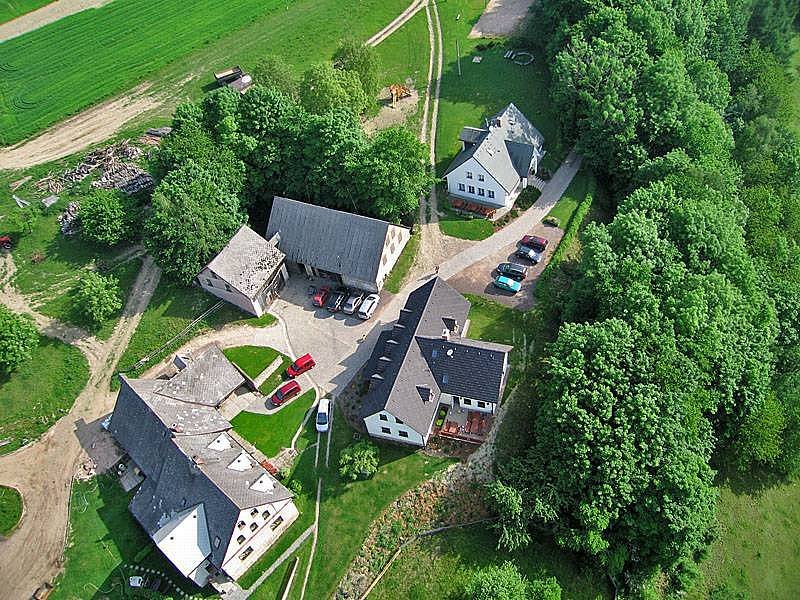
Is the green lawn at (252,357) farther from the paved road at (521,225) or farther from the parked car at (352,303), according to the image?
the paved road at (521,225)

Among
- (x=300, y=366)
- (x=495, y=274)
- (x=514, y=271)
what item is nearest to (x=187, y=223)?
(x=300, y=366)

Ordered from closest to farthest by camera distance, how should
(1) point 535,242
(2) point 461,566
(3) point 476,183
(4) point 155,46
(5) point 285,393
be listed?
(2) point 461,566
(5) point 285,393
(1) point 535,242
(3) point 476,183
(4) point 155,46

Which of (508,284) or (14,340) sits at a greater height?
(14,340)

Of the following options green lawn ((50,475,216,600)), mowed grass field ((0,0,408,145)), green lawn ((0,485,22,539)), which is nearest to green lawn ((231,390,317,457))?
green lawn ((50,475,216,600))

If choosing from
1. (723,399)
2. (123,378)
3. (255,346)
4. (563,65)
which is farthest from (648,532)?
(563,65)

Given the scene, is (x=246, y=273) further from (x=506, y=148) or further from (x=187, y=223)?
(x=506, y=148)

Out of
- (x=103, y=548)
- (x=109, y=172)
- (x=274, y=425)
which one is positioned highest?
(x=109, y=172)

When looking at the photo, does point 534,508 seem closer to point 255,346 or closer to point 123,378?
point 255,346
